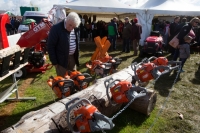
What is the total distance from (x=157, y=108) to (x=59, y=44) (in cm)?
264

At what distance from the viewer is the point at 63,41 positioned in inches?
139

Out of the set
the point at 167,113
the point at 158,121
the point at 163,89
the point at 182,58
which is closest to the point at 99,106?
the point at 158,121

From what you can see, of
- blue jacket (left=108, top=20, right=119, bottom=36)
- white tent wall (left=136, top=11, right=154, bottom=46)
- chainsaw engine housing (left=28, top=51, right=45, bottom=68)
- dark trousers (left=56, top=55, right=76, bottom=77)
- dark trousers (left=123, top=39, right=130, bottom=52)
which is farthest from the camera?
white tent wall (left=136, top=11, right=154, bottom=46)

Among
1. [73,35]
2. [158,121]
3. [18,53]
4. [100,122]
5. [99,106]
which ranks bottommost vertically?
[158,121]

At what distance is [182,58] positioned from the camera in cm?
624

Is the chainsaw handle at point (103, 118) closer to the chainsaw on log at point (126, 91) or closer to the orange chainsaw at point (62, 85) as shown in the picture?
the chainsaw on log at point (126, 91)

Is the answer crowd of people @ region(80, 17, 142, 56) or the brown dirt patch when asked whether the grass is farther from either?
crowd of people @ region(80, 17, 142, 56)

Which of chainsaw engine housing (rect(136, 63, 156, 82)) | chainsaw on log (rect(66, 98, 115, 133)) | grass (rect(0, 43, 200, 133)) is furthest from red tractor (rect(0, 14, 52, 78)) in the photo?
chainsaw on log (rect(66, 98, 115, 133))

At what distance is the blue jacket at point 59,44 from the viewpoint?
11.4 ft

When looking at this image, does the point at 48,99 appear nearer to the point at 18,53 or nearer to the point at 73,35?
the point at 18,53

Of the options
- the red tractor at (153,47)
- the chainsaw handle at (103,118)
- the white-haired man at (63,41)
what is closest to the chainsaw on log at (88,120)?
the chainsaw handle at (103,118)

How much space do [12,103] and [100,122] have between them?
324 cm

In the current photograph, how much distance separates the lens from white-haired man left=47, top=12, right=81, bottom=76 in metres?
3.40

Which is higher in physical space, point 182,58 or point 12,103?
point 182,58
